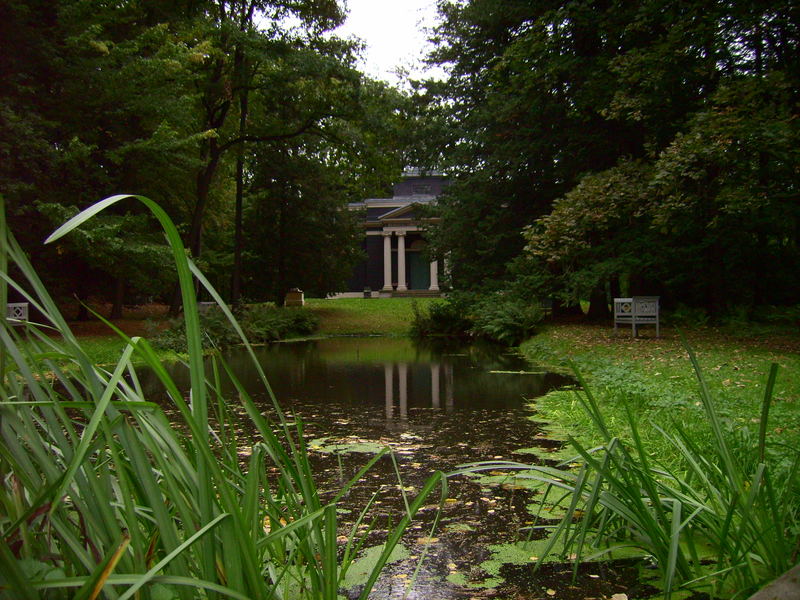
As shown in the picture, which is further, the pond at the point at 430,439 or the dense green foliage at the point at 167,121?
the dense green foliage at the point at 167,121

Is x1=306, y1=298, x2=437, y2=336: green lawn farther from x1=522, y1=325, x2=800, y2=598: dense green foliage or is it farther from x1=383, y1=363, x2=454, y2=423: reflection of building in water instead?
x1=522, y1=325, x2=800, y2=598: dense green foliage

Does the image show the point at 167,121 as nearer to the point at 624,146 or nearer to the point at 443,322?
the point at 443,322

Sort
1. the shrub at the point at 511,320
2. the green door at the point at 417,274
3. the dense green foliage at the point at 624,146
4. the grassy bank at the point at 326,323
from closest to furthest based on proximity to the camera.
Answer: the dense green foliage at the point at 624,146 → the grassy bank at the point at 326,323 → the shrub at the point at 511,320 → the green door at the point at 417,274

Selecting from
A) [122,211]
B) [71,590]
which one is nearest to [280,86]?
[122,211]

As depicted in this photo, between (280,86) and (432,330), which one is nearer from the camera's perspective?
(280,86)

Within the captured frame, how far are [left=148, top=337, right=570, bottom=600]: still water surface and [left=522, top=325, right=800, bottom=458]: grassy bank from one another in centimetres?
53

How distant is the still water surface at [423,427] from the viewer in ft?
9.58

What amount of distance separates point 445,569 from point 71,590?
5.16ft

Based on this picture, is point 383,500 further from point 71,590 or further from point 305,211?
point 305,211

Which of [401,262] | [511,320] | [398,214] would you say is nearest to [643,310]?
[511,320]

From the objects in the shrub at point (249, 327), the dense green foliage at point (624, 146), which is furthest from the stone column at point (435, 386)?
the shrub at point (249, 327)

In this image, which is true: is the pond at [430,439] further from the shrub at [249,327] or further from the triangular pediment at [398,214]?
the triangular pediment at [398,214]

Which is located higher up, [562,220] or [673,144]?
[673,144]

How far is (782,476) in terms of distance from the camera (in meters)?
2.68
